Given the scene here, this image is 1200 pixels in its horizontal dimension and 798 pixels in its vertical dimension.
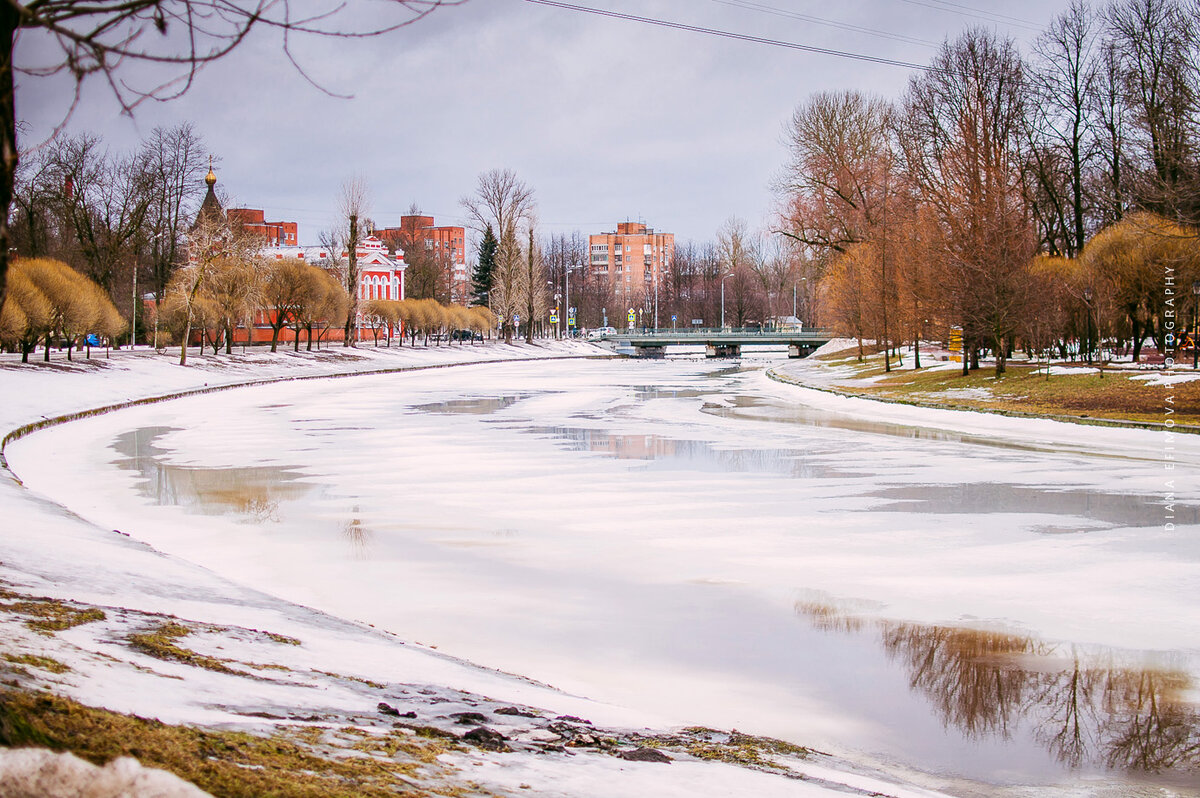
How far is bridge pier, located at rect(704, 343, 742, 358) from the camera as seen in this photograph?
347 ft

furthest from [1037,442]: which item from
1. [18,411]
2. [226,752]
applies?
[18,411]

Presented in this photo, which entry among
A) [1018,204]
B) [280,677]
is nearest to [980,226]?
[1018,204]

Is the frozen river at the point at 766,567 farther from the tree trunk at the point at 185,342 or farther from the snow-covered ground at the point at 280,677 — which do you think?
the tree trunk at the point at 185,342

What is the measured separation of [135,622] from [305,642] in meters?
1.08

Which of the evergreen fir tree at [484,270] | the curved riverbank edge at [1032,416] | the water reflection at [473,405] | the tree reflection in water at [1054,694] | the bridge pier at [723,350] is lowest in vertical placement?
the tree reflection in water at [1054,694]

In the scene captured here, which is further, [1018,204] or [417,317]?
[417,317]

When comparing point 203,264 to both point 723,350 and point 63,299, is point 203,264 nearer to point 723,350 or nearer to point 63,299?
point 63,299

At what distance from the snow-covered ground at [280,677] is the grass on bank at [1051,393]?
2021 centimetres

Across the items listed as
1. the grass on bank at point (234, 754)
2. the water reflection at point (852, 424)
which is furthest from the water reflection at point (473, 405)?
the grass on bank at point (234, 754)

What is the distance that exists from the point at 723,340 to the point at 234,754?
105m

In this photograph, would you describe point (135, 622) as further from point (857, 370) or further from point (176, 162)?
point (176, 162)

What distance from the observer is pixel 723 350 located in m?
109

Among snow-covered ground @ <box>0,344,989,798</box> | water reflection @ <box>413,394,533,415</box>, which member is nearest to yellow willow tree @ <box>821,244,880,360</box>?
water reflection @ <box>413,394,533,415</box>

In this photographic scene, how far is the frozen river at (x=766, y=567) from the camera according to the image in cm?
631
